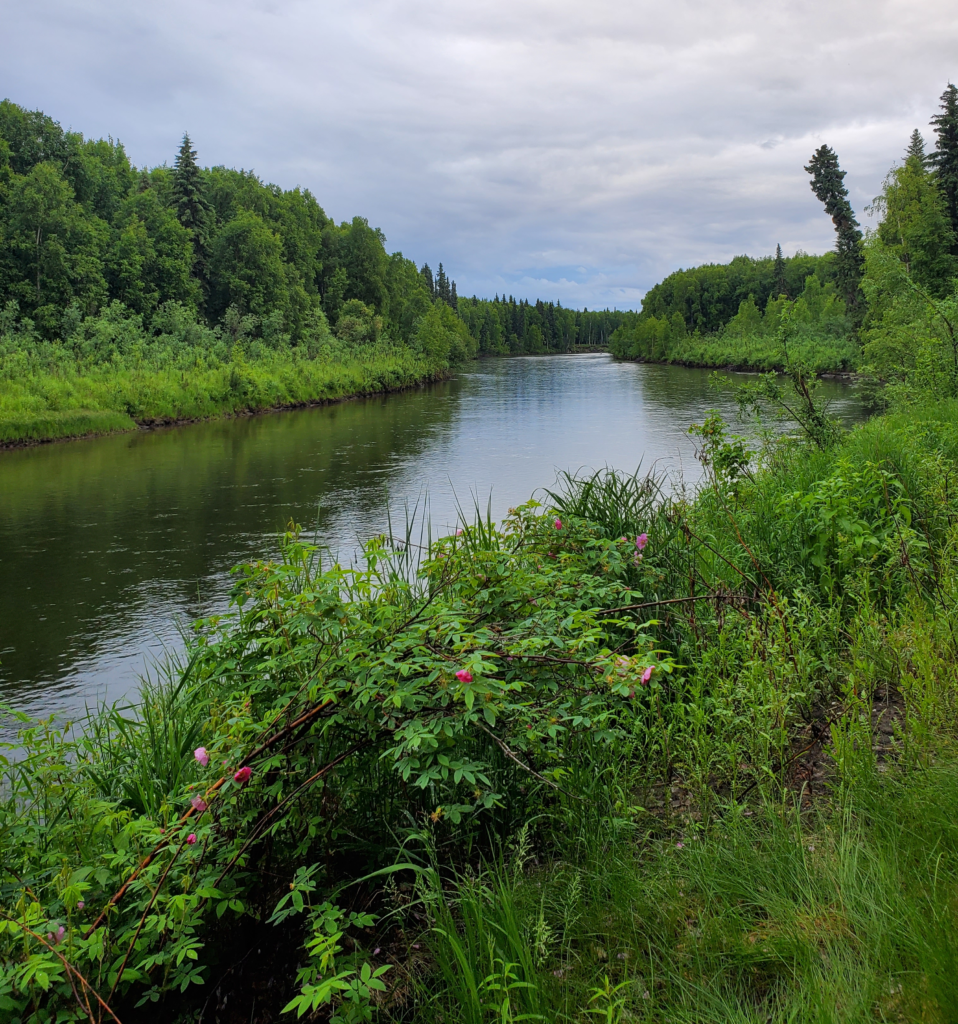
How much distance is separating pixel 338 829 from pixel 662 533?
305 cm

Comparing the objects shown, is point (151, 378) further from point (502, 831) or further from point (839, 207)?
point (839, 207)

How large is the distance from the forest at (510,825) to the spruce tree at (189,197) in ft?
199

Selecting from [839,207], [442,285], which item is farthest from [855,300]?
[442,285]

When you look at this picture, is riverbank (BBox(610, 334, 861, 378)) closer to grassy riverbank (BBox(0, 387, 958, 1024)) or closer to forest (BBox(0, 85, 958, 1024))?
forest (BBox(0, 85, 958, 1024))

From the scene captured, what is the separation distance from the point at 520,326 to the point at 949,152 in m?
132

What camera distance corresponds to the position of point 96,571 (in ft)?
37.8

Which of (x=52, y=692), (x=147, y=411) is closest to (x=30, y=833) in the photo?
(x=52, y=692)

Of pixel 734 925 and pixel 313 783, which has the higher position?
pixel 313 783

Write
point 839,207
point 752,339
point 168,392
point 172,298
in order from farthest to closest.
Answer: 1. point 752,339
2. point 172,298
3. point 839,207
4. point 168,392

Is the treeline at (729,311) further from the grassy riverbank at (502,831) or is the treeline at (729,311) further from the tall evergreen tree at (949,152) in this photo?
the grassy riverbank at (502,831)

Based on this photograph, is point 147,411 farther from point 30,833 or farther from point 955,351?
point 30,833

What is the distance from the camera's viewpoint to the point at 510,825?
2717 millimetres

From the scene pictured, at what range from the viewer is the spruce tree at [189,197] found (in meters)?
56.8

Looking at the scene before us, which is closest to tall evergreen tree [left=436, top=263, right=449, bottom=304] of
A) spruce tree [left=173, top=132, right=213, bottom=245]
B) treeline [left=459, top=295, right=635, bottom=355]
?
treeline [left=459, top=295, right=635, bottom=355]
